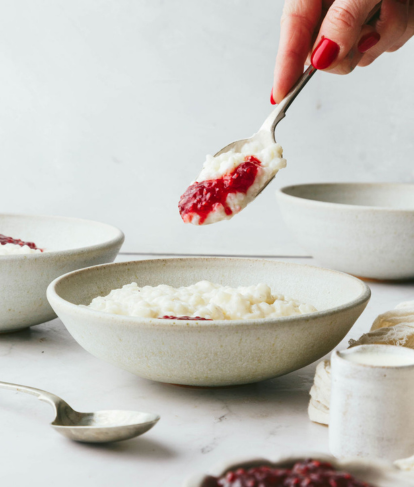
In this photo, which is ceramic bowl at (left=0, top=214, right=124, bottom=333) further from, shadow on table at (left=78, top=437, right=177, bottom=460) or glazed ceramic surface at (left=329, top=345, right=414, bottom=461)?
glazed ceramic surface at (left=329, top=345, right=414, bottom=461)

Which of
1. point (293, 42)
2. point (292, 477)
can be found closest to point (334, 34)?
point (293, 42)

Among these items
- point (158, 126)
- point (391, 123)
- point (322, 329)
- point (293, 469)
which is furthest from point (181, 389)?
point (391, 123)

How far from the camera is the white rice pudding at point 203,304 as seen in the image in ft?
3.55

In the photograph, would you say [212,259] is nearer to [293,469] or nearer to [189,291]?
[189,291]

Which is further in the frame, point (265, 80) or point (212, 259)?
point (265, 80)

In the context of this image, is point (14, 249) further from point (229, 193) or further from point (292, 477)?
point (292, 477)

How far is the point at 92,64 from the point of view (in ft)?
7.57

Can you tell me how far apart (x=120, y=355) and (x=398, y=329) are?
1.55ft

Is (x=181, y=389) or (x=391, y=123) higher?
(x=391, y=123)

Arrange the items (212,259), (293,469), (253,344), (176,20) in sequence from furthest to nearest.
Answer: (176,20) < (212,259) < (253,344) < (293,469)

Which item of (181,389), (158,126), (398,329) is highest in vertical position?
(158,126)

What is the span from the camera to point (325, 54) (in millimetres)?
1366

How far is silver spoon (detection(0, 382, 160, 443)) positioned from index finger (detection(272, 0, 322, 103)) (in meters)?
0.83

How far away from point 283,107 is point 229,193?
10.1 inches
